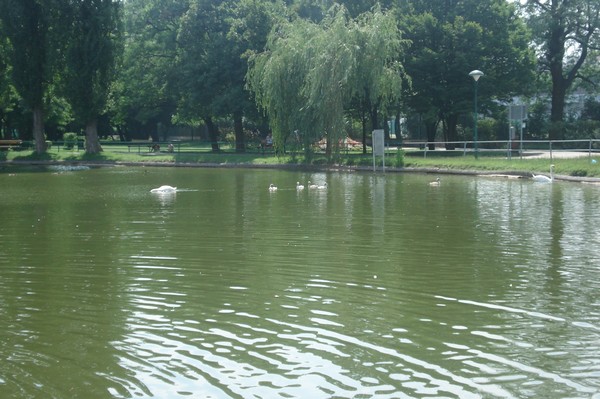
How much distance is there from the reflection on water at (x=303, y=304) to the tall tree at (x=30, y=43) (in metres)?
36.8

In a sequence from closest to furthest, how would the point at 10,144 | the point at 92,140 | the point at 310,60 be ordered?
the point at 310,60 < the point at 92,140 < the point at 10,144

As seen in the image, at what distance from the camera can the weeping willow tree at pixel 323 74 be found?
3859cm

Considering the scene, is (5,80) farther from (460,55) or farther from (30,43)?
(460,55)

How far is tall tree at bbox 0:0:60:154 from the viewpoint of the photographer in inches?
2053

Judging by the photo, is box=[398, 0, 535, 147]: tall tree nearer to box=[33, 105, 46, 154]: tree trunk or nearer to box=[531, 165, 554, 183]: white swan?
box=[531, 165, 554, 183]: white swan

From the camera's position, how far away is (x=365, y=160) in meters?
40.8

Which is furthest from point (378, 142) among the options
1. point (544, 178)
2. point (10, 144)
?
point (10, 144)

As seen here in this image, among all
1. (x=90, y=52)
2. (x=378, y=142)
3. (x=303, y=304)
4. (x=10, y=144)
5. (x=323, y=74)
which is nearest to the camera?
(x=303, y=304)

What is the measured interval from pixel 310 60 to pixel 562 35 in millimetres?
23386

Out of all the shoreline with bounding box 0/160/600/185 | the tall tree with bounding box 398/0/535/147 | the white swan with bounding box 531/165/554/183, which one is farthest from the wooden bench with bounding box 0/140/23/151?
the white swan with bounding box 531/165/554/183

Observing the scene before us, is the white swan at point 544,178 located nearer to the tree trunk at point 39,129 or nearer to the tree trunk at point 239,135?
the tree trunk at point 239,135

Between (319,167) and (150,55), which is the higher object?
(150,55)

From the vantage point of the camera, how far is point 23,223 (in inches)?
727

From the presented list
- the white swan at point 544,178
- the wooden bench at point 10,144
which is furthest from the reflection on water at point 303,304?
the wooden bench at point 10,144
